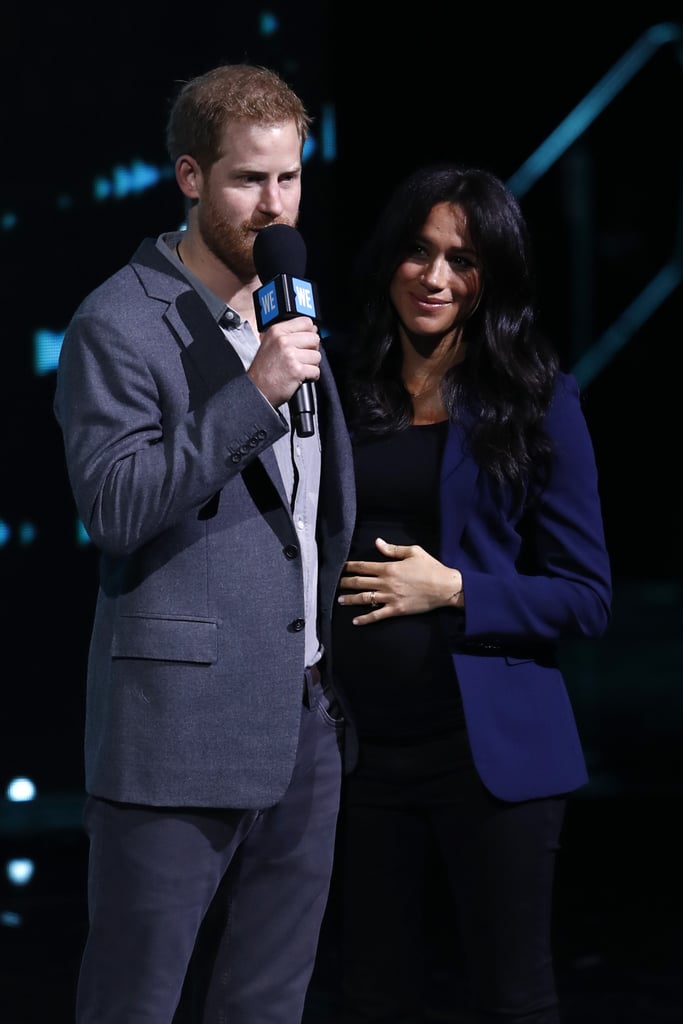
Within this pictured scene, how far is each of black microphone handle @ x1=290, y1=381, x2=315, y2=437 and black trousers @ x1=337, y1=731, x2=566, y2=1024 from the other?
0.56m

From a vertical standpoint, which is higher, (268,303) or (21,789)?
(268,303)

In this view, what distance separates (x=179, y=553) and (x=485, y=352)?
63 cm

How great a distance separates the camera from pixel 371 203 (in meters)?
5.67

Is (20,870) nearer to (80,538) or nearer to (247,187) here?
(80,538)

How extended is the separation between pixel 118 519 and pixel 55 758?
8.39 feet

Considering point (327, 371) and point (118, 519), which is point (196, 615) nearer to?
point (118, 519)

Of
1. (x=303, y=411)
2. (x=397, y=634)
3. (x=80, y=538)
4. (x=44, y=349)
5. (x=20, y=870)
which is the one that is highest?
(x=44, y=349)

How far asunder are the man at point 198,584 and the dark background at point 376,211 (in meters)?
1.19

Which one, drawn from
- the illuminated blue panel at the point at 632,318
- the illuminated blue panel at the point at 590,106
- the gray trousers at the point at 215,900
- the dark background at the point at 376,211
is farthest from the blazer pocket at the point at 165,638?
the illuminated blue panel at the point at 632,318

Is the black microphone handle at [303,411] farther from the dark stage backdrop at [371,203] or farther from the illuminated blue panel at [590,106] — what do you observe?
the illuminated blue panel at [590,106]

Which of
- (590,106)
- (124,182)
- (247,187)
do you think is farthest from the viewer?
(590,106)

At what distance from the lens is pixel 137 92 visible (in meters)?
3.85

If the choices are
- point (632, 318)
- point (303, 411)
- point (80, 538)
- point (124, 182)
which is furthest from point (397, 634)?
point (632, 318)

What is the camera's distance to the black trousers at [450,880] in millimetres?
1944
